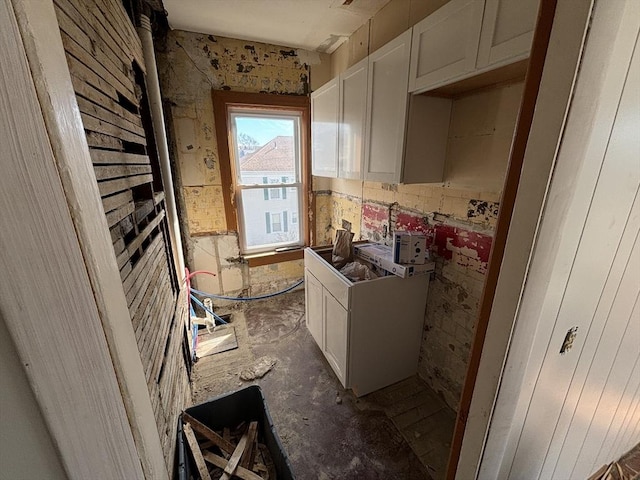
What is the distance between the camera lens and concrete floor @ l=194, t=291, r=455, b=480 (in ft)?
4.61

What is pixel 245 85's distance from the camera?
8.05ft

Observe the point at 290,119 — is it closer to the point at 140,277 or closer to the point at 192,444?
the point at 140,277

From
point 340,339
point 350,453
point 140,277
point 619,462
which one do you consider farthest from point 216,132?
point 619,462

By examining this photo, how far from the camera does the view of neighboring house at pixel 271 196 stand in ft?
8.92

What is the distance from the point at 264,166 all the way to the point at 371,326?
1.96 m

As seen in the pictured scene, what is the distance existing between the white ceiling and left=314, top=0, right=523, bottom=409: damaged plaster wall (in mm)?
168

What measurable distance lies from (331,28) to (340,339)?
247 centimetres

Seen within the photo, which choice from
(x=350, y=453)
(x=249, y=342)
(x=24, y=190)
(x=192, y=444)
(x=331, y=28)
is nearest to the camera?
(x=24, y=190)

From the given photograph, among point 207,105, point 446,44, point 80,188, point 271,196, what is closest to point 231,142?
point 207,105

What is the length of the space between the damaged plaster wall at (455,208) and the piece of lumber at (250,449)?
1.25 m

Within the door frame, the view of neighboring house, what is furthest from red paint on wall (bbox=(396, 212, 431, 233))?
→ the view of neighboring house

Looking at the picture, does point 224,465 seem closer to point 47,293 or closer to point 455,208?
point 47,293

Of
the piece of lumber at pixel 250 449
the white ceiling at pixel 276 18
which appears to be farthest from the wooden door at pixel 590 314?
the white ceiling at pixel 276 18

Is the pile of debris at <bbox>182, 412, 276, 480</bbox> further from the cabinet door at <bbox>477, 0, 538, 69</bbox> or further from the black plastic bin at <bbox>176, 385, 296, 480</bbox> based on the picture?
the cabinet door at <bbox>477, 0, 538, 69</bbox>
